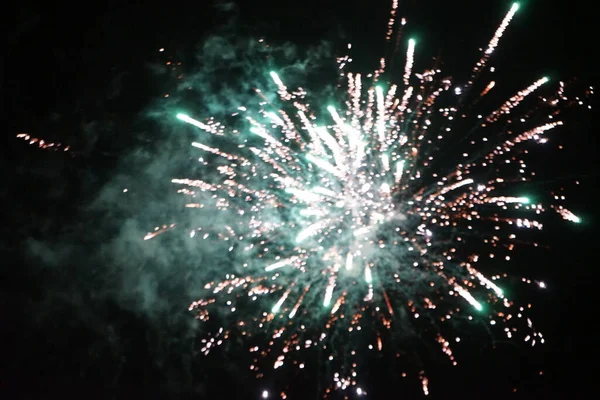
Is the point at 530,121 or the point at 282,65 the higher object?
the point at 282,65

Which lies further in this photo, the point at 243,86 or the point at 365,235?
the point at 243,86

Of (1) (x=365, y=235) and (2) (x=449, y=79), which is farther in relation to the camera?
(2) (x=449, y=79)

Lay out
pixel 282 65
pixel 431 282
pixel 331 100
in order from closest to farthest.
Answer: pixel 431 282 < pixel 331 100 < pixel 282 65

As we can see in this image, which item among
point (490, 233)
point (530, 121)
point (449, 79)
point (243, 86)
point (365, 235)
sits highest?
point (243, 86)

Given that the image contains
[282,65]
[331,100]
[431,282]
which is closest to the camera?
[431,282]

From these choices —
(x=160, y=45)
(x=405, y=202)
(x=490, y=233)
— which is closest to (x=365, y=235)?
(x=405, y=202)

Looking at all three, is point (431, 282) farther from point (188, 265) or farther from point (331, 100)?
point (188, 265)

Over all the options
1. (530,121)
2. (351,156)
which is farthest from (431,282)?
(530,121)

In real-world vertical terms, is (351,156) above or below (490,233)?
above

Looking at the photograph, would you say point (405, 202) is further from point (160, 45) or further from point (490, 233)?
point (160, 45)
